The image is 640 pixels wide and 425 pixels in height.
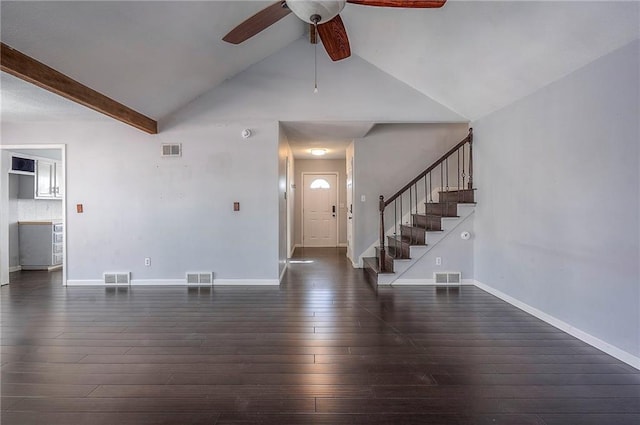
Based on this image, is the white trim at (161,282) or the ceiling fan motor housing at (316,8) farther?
the white trim at (161,282)

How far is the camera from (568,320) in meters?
2.87

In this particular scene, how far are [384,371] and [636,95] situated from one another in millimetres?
2715

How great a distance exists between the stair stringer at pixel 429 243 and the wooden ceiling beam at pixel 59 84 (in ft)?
13.0

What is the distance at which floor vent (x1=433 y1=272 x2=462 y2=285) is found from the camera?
4.56 meters

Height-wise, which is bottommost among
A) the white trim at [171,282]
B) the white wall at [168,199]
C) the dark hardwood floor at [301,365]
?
the dark hardwood floor at [301,365]

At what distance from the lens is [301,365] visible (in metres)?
2.28

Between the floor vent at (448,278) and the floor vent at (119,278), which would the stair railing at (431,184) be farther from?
the floor vent at (119,278)

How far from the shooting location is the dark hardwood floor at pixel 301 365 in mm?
1788

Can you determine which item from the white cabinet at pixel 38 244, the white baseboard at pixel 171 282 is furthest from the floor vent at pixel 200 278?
the white cabinet at pixel 38 244

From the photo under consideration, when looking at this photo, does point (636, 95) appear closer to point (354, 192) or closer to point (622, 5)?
point (622, 5)

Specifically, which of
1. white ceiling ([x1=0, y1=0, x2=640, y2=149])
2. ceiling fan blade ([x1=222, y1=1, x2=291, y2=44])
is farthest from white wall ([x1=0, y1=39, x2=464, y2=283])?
ceiling fan blade ([x1=222, y1=1, x2=291, y2=44])

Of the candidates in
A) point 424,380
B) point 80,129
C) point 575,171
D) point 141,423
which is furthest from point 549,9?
point 80,129

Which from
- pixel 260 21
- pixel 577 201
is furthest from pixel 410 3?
pixel 577 201

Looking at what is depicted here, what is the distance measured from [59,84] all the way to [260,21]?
196 cm
